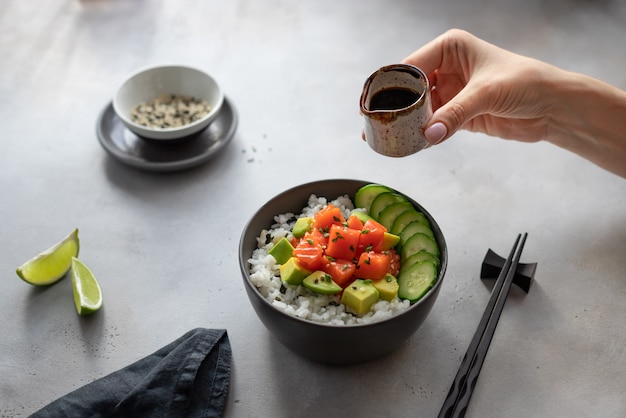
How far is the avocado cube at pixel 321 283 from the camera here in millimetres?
1662

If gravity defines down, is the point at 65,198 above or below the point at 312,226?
below

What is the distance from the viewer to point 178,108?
2.58 m

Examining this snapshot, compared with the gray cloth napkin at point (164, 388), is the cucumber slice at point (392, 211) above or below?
above

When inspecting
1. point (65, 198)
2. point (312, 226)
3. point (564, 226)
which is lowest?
point (65, 198)

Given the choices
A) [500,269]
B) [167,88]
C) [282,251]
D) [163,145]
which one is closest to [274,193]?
[163,145]

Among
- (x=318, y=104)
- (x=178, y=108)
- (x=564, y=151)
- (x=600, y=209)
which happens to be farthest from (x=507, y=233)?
(x=178, y=108)

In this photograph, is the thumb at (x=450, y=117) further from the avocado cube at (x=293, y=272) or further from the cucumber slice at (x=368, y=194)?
the avocado cube at (x=293, y=272)

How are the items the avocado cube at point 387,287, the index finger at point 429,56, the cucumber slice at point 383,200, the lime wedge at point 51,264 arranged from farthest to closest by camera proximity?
the index finger at point 429,56, the lime wedge at point 51,264, the cucumber slice at point 383,200, the avocado cube at point 387,287

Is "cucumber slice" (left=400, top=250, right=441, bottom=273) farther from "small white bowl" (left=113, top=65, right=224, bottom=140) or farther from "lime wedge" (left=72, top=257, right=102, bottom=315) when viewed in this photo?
"small white bowl" (left=113, top=65, right=224, bottom=140)

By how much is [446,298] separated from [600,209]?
688 mm

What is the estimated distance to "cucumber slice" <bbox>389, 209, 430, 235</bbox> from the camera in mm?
1834

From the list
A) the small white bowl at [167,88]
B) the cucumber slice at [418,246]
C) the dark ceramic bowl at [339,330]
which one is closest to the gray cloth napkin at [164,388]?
the dark ceramic bowl at [339,330]

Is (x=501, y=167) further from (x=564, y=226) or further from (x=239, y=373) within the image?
(x=239, y=373)

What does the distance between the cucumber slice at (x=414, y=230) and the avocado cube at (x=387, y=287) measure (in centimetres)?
15
